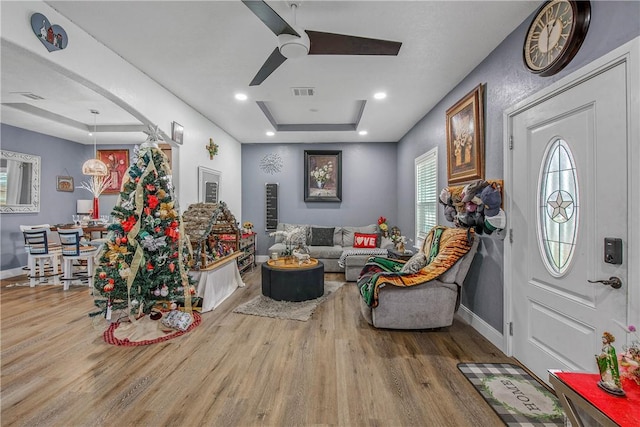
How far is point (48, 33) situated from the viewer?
2.18 m

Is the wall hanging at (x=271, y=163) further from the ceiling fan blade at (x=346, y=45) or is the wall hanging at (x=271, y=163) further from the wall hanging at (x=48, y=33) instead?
the ceiling fan blade at (x=346, y=45)

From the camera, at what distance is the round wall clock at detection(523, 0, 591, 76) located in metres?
1.75

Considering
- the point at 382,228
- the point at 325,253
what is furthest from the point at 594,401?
the point at 382,228

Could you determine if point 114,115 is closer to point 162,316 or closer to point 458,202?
point 162,316

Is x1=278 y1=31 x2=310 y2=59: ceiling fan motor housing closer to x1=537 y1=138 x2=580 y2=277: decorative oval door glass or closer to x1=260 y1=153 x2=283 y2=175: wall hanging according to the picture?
x1=537 y1=138 x2=580 y2=277: decorative oval door glass

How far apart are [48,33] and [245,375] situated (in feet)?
10.2

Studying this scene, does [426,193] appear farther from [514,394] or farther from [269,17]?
[269,17]

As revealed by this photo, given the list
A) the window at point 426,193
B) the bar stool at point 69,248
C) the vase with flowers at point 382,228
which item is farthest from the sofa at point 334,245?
the bar stool at point 69,248

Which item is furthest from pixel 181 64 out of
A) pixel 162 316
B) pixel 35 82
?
pixel 162 316

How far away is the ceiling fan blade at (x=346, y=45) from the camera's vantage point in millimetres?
2046

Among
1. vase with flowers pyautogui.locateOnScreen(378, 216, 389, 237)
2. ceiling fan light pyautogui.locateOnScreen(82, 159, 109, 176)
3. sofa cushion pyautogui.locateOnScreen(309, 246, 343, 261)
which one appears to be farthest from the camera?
vase with flowers pyautogui.locateOnScreen(378, 216, 389, 237)

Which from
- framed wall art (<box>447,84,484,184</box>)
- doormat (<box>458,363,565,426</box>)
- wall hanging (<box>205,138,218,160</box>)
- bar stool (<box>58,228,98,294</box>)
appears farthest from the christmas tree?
framed wall art (<box>447,84,484,184</box>)

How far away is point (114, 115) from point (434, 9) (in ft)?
18.2

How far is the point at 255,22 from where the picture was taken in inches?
91.4
